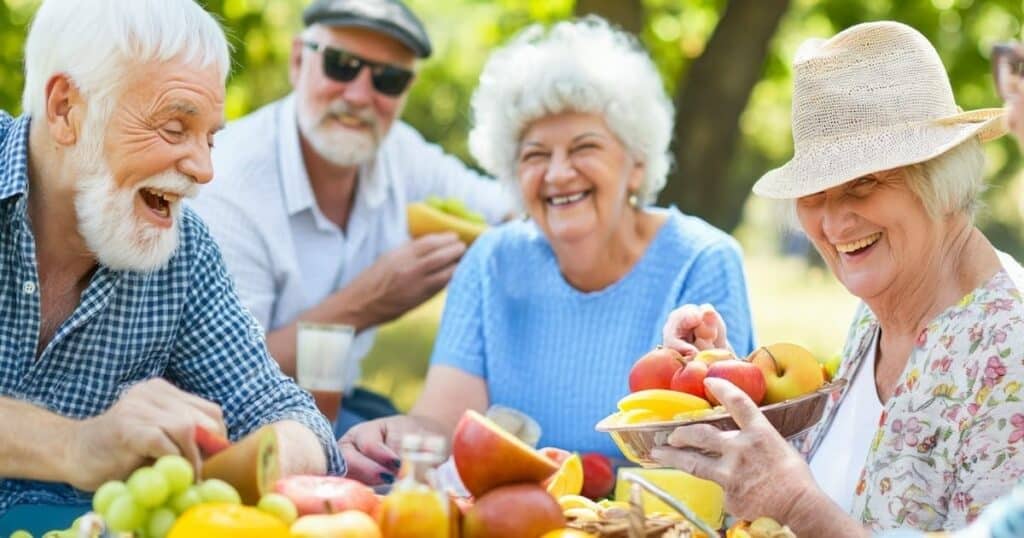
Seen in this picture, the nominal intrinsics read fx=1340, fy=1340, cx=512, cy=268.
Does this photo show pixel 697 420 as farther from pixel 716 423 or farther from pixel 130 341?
pixel 130 341

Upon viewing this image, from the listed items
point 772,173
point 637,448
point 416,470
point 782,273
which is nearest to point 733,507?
point 637,448

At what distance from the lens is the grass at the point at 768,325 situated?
12.0 m

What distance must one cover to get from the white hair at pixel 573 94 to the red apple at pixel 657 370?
1921 mm

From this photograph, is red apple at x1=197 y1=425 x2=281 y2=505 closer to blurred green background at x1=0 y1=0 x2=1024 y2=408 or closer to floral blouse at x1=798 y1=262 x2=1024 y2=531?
floral blouse at x1=798 y1=262 x2=1024 y2=531

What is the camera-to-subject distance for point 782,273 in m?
26.8

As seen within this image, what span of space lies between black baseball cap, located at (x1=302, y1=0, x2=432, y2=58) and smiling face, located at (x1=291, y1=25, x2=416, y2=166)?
5 centimetres

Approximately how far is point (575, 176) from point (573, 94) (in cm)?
27

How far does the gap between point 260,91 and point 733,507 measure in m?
6.96

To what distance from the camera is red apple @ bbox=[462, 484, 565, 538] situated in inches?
78.6

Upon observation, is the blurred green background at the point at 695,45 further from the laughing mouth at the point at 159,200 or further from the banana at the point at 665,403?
the banana at the point at 665,403

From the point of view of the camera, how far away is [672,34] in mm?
8680

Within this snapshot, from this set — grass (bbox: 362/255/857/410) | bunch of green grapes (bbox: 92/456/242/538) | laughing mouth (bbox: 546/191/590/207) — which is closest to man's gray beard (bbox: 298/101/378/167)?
laughing mouth (bbox: 546/191/590/207)

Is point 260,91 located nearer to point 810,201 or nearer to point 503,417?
point 503,417

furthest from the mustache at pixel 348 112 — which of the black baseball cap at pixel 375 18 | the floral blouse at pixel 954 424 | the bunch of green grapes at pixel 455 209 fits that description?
the floral blouse at pixel 954 424
